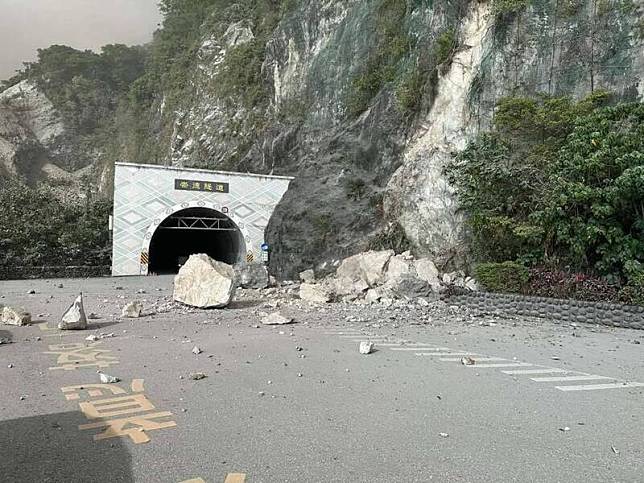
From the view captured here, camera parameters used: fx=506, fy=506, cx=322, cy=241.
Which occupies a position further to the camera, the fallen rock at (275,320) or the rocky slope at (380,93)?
the rocky slope at (380,93)

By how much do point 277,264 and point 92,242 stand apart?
11056 mm

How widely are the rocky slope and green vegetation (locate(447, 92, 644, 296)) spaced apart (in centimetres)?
165

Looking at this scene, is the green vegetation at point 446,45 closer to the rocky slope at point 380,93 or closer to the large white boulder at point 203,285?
the rocky slope at point 380,93

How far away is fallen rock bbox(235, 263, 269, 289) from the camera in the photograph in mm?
17641

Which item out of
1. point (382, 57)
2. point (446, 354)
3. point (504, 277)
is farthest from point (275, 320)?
point (382, 57)

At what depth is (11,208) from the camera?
26172mm

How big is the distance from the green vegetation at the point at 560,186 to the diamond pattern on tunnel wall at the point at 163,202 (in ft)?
41.3

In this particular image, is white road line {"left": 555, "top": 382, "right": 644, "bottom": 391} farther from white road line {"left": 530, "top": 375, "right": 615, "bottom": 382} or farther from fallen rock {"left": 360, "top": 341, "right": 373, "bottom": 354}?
fallen rock {"left": 360, "top": 341, "right": 373, "bottom": 354}

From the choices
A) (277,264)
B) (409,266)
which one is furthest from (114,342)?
(277,264)

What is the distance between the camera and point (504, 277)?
45.0ft

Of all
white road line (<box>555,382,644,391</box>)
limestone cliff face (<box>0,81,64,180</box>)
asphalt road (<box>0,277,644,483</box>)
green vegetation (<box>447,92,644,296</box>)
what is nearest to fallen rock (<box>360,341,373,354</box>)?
asphalt road (<box>0,277,644,483</box>)

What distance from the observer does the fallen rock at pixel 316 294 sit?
49.6ft

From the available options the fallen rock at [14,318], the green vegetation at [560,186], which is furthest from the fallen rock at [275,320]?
the green vegetation at [560,186]

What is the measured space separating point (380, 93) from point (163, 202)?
11.8 metres
